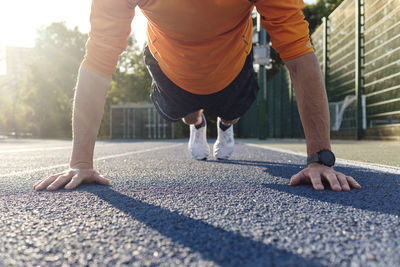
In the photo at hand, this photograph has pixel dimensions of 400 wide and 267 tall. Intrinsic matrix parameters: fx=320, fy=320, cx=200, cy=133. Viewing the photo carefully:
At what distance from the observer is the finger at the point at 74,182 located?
1374 millimetres

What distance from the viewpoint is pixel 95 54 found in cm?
152

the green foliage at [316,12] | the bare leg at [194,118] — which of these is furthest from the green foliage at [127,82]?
the bare leg at [194,118]

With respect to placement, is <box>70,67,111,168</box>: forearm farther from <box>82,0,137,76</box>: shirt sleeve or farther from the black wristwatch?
the black wristwatch

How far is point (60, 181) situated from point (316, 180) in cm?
111

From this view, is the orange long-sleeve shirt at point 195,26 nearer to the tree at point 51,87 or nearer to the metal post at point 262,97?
the metal post at point 262,97

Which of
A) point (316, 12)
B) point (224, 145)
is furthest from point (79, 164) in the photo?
point (316, 12)

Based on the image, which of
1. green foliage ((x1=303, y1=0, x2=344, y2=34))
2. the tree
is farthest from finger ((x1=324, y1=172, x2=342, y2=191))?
the tree

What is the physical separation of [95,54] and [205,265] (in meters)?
1.22

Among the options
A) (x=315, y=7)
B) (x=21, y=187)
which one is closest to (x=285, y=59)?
(x=21, y=187)

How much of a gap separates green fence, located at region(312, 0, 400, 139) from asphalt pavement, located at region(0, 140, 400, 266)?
19.5ft

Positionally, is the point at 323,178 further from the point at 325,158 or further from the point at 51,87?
the point at 51,87

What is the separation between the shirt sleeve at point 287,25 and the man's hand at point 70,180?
105cm

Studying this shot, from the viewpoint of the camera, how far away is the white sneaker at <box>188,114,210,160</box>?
117 inches

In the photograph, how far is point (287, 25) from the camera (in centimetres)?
143
